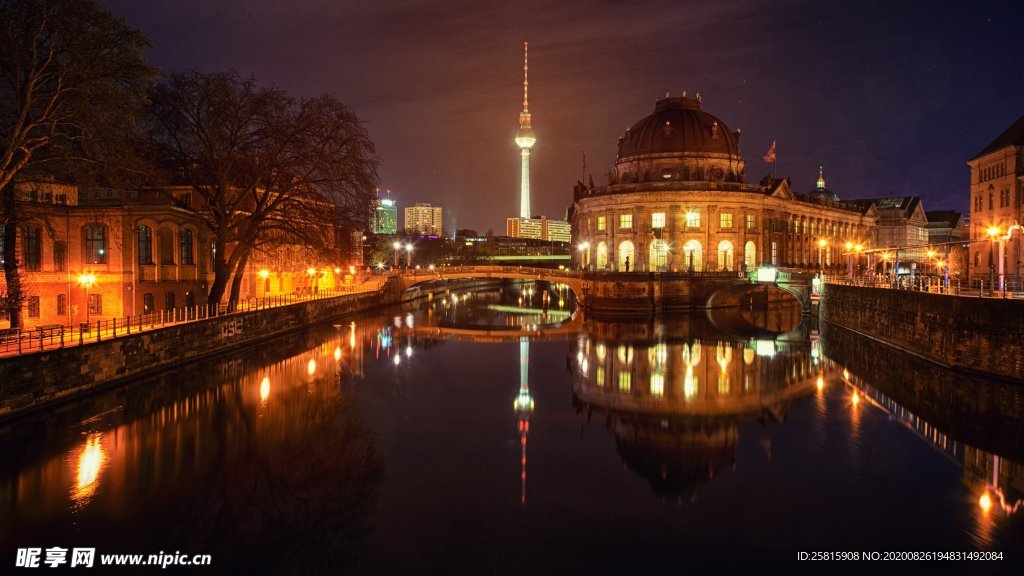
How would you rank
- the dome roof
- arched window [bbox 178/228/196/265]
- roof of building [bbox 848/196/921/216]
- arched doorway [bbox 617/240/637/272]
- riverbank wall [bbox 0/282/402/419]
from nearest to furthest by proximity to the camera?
1. riverbank wall [bbox 0/282/402/419]
2. arched window [bbox 178/228/196/265]
3. arched doorway [bbox 617/240/637/272]
4. the dome roof
5. roof of building [bbox 848/196/921/216]

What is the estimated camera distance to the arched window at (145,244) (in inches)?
1565

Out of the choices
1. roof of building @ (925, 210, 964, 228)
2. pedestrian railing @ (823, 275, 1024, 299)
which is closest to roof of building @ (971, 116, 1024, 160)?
pedestrian railing @ (823, 275, 1024, 299)

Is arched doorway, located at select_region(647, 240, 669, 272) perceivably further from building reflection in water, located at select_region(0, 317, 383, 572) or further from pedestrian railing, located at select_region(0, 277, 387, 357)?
building reflection in water, located at select_region(0, 317, 383, 572)

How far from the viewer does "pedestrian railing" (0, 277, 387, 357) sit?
78.7ft

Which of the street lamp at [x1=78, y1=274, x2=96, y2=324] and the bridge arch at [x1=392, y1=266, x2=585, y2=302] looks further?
the bridge arch at [x1=392, y1=266, x2=585, y2=302]

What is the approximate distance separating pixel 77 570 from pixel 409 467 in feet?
29.7

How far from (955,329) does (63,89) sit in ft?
134

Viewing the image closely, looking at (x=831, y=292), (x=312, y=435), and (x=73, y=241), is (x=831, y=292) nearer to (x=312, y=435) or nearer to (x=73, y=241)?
(x=312, y=435)

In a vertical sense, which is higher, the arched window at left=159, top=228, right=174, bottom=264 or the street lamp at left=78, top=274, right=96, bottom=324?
the arched window at left=159, top=228, right=174, bottom=264

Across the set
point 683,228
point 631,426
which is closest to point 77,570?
point 631,426

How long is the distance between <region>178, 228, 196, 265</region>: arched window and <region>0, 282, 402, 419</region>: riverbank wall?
6.00m

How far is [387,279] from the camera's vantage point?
82.4 metres

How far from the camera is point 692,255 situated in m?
85.2

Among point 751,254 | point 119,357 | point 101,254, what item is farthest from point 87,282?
→ point 751,254
